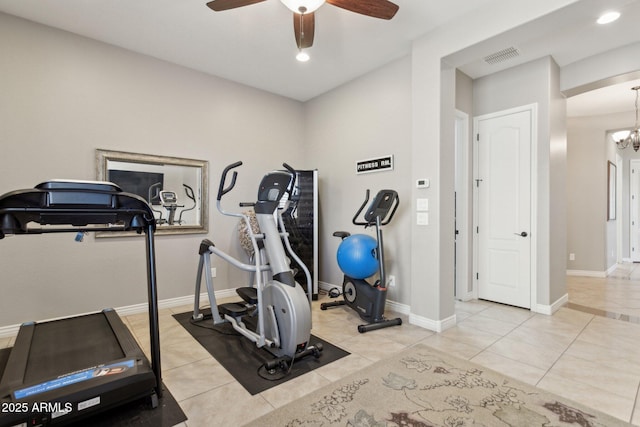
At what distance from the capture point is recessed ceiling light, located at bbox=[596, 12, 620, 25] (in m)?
2.84

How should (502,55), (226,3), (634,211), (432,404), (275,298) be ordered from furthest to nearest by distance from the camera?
(634,211)
(502,55)
(275,298)
(226,3)
(432,404)

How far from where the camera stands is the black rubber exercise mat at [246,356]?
7.39ft

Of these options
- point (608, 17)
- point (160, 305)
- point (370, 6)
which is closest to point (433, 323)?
point (370, 6)

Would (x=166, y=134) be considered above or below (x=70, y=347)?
above

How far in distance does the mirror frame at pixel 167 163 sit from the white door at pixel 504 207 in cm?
364

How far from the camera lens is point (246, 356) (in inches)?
103

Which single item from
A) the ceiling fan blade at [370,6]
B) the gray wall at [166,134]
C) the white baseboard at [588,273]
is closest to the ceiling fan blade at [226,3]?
the ceiling fan blade at [370,6]

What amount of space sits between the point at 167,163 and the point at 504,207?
425 cm

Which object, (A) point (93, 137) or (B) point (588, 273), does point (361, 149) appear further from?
(B) point (588, 273)

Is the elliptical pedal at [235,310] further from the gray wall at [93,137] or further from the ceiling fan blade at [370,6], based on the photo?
the ceiling fan blade at [370,6]

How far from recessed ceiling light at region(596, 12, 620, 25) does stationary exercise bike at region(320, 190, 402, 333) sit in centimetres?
244

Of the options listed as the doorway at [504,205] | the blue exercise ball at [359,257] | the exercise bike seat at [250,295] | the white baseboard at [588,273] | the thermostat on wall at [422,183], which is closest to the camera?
the exercise bike seat at [250,295]

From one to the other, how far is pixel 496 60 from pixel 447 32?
1.10 metres

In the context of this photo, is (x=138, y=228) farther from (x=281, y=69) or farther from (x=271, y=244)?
(x=281, y=69)
